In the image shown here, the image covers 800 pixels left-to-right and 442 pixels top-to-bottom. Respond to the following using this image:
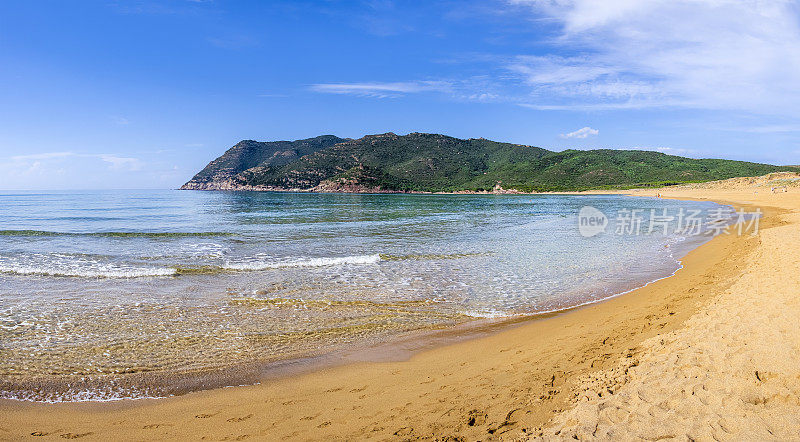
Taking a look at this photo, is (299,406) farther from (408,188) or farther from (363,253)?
(408,188)

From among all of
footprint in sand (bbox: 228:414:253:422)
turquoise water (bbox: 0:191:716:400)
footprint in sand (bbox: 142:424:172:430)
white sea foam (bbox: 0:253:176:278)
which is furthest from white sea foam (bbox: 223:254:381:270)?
footprint in sand (bbox: 228:414:253:422)

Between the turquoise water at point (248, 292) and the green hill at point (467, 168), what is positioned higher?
the green hill at point (467, 168)

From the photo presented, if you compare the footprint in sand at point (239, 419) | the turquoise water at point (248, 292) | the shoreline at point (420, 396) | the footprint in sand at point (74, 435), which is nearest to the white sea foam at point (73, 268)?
the turquoise water at point (248, 292)

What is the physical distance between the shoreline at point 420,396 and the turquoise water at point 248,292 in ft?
2.70

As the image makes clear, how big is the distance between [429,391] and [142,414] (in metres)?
3.48

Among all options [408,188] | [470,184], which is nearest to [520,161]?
[470,184]

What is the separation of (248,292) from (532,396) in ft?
26.3

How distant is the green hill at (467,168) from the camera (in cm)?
12012

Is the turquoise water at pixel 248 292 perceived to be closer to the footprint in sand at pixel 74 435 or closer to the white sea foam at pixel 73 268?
the white sea foam at pixel 73 268

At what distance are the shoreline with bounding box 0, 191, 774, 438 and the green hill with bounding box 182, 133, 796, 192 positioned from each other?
377 feet

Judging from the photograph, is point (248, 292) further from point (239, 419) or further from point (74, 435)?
point (239, 419)

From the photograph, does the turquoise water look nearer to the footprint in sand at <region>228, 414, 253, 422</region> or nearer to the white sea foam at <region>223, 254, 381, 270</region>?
the white sea foam at <region>223, 254, 381, 270</region>

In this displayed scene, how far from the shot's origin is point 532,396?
4.57 metres

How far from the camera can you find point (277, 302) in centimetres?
953
